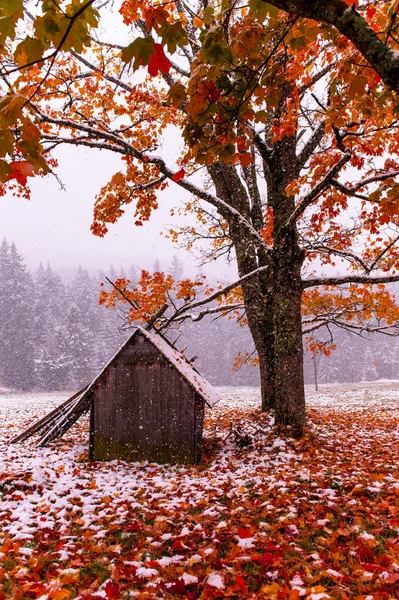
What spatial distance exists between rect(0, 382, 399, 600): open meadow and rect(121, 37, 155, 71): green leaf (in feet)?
13.9

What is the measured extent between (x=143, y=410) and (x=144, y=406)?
0.09 meters

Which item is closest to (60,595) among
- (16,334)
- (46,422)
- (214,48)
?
(214,48)

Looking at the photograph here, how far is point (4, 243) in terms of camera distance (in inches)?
2406

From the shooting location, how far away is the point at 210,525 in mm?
4855

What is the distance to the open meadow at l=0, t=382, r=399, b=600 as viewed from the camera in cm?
349

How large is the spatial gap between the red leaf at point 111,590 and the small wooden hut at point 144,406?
485cm

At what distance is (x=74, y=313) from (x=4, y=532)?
5050 cm

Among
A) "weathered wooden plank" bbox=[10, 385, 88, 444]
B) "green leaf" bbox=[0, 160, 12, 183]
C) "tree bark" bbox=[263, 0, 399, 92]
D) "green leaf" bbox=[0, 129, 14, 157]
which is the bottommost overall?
"weathered wooden plank" bbox=[10, 385, 88, 444]

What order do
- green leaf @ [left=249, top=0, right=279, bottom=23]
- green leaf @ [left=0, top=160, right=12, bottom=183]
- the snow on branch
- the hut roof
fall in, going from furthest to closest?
the hut roof → the snow on branch → green leaf @ [left=249, top=0, right=279, bottom=23] → green leaf @ [left=0, top=160, right=12, bottom=183]

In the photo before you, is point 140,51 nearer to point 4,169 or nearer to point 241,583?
point 4,169

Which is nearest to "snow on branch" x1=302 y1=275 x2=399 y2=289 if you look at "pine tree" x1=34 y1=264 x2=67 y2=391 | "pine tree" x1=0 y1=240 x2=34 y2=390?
"pine tree" x1=34 y1=264 x2=67 y2=391

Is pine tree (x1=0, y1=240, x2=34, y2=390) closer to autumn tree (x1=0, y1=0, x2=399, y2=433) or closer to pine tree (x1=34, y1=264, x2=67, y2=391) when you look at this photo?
pine tree (x1=34, y1=264, x2=67, y2=391)

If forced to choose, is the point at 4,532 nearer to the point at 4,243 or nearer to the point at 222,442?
the point at 222,442

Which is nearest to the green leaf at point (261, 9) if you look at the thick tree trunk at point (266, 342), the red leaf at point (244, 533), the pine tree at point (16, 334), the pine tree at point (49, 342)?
the red leaf at point (244, 533)
